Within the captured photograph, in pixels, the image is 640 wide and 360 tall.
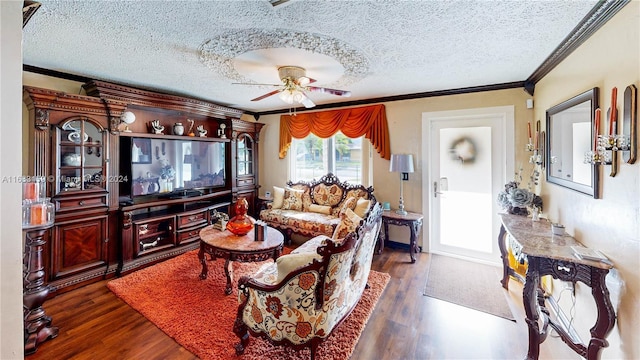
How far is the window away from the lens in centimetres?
458

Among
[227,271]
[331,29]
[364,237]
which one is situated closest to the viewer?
[364,237]

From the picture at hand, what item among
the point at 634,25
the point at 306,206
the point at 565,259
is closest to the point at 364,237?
the point at 565,259

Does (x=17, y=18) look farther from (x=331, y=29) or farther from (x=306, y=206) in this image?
(x=306, y=206)

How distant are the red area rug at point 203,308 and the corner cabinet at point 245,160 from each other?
171 centimetres

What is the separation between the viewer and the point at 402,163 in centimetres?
383

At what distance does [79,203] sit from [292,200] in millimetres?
2740

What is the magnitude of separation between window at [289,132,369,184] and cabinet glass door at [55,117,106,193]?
2.95 metres

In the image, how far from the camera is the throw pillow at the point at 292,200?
4516 mm

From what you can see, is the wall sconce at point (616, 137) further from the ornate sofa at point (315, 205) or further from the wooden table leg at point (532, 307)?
the ornate sofa at point (315, 205)

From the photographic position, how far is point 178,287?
9.25 feet

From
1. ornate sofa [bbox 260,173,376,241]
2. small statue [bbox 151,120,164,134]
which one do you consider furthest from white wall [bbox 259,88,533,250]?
small statue [bbox 151,120,164,134]

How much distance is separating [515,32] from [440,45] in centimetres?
52

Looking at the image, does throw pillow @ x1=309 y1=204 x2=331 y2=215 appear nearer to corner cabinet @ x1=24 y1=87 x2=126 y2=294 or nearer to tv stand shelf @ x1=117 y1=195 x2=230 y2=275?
tv stand shelf @ x1=117 y1=195 x2=230 y2=275

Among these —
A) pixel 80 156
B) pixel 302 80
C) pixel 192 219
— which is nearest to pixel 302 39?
pixel 302 80
